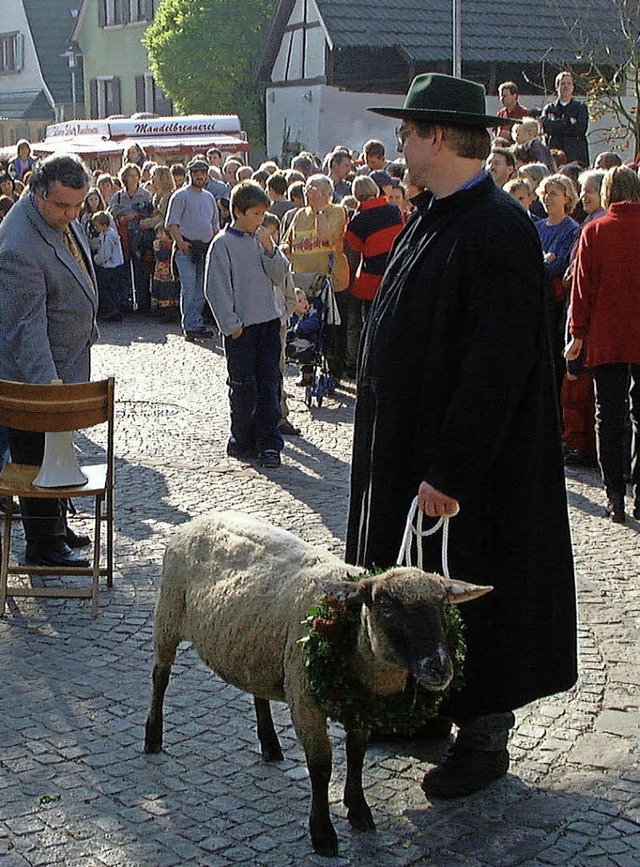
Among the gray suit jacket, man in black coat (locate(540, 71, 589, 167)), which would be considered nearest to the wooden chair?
the gray suit jacket

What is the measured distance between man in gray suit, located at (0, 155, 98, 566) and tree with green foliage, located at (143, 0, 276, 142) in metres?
36.3

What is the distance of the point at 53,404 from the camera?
688 cm

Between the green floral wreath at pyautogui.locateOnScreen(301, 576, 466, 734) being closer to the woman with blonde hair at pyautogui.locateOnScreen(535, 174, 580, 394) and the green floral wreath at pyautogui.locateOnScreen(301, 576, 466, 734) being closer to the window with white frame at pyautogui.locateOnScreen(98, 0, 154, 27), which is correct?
the woman with blonde hair at pyautogui.locateOnScreen(535, 174, 580, 394)

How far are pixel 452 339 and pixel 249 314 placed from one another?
5837 mm

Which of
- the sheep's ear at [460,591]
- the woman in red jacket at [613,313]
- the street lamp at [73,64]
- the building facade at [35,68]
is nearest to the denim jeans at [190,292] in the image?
the woman in red jacket at [613,313]

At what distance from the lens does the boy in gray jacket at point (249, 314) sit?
1024 centimetres

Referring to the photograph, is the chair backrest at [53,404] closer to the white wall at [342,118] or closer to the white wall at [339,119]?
the white wall at [342,118]

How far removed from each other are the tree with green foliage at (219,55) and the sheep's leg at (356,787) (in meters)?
39.8

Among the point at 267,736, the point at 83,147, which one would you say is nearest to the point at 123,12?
the point at 83,147

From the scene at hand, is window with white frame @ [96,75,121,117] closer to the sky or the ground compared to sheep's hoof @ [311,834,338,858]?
closer to the sky

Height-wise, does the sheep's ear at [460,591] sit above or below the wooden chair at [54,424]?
above

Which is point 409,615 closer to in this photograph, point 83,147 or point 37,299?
point 37,299

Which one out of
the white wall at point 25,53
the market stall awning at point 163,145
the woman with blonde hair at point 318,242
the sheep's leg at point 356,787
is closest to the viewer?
the sheep's leg at point 356,787

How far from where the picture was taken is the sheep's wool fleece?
4.56m
